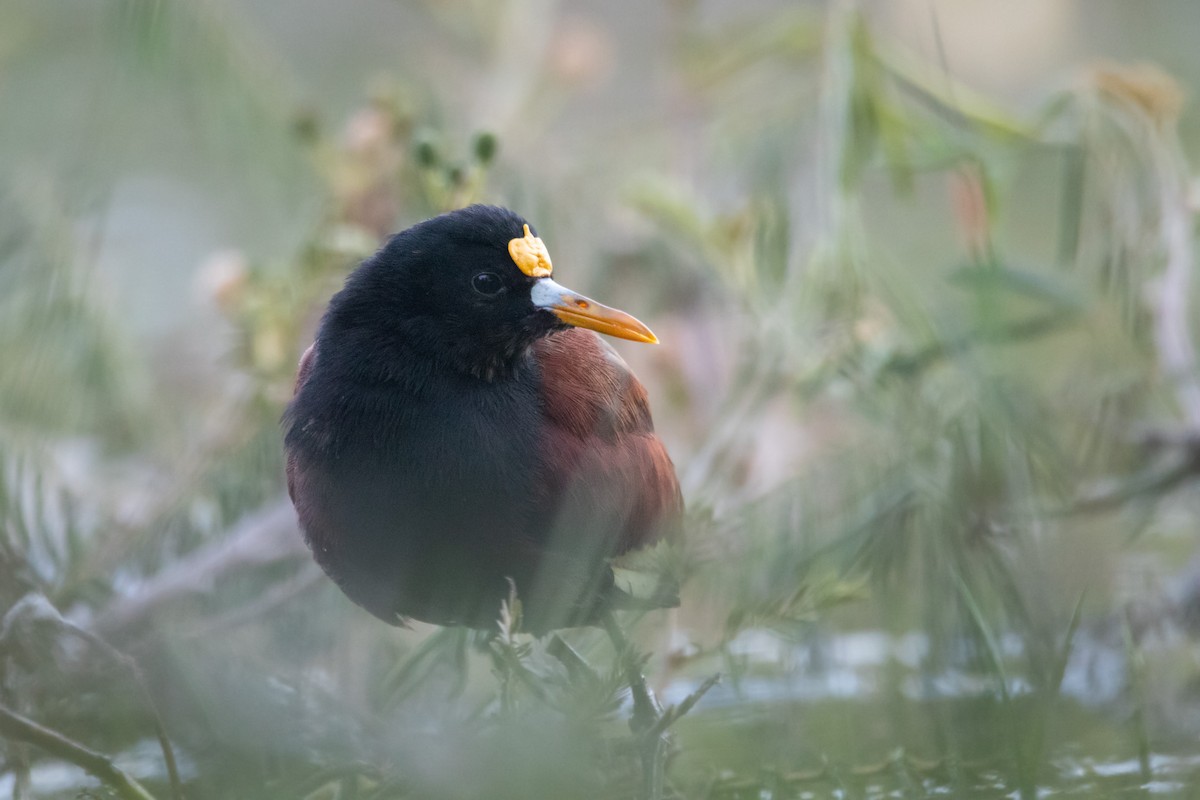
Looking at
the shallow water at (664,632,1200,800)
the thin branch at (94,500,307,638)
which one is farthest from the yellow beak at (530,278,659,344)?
the thin branch at (94,500,307,638)

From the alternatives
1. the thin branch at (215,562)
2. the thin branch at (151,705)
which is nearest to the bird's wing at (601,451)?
the thin branch at (151,705)

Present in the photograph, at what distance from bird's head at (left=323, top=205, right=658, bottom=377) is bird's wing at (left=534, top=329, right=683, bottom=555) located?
83 millimetres

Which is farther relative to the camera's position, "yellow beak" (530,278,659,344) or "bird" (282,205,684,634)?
"yellow beak" (530,278,659,344)

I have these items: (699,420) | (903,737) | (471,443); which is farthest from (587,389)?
(699,420)

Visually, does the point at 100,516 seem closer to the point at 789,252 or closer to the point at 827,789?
the point at 789,252

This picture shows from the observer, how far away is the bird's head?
6.04ft

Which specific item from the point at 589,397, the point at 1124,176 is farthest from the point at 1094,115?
the point at 589,397

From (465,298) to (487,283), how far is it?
0.04 meters

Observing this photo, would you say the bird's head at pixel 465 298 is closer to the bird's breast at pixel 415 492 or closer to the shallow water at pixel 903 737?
the bird's breast at pixel 415 492

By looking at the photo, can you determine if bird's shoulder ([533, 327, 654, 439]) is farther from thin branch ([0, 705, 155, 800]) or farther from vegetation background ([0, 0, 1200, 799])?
thin branch ([0, 705, 155, 800])

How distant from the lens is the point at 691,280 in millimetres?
3510

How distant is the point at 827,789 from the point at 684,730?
67 centimetres

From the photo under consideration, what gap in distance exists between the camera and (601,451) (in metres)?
1.83

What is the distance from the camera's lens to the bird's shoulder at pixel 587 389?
185cm
